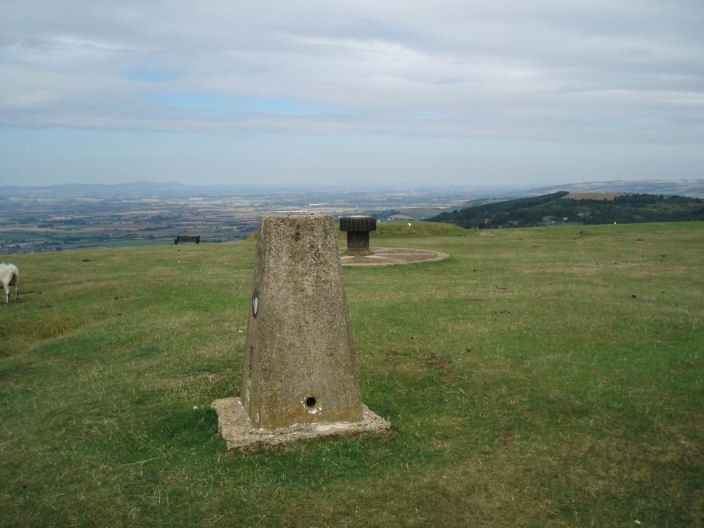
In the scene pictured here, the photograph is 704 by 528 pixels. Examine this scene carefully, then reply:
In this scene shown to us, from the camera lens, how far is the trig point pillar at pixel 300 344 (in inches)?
236

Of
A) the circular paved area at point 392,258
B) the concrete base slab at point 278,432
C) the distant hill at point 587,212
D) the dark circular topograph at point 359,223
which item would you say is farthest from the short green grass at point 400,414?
the distant hill at point 587,212

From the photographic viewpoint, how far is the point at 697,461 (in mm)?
5371

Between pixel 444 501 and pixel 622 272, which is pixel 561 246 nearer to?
pixel 622 272

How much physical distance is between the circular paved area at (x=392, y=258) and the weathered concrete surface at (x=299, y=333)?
39.2 feet

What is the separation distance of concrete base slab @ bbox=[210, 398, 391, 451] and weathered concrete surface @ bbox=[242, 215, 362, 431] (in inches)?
3.0

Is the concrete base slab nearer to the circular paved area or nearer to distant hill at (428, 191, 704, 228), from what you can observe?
the circular paved area

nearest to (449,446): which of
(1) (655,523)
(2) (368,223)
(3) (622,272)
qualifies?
(1) (655,523)

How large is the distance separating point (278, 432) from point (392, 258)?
14.2 metres

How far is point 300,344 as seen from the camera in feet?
19.8

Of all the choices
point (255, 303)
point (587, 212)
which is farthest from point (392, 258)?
point (587, 212)

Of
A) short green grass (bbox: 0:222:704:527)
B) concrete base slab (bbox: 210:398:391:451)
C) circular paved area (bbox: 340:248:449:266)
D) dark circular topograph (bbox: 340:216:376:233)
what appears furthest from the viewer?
dark circular topograph (bbox: 340:216:376:233)

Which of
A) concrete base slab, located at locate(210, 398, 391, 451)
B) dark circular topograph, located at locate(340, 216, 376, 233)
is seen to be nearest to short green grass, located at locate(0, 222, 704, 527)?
concrete base slab, located at locate(210, 398, 391, 451)

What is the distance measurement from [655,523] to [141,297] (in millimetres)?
12109

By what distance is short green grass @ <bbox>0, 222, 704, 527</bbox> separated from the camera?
4.75 metres
